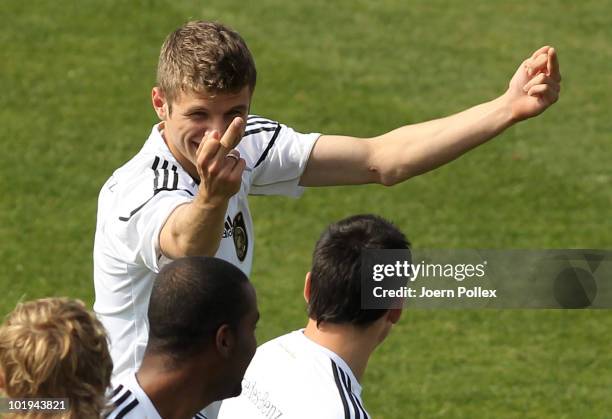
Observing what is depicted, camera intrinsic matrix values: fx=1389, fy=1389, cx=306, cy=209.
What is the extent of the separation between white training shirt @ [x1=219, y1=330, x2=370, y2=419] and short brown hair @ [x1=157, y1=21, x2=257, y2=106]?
3.55 ft

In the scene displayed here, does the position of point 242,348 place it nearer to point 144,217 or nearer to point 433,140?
point 144,217

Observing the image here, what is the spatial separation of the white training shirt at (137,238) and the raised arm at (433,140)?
0.47m

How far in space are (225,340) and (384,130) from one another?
8645 mm

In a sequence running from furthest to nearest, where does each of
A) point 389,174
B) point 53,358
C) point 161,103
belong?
point 389,174
point 161,103
point 53,358

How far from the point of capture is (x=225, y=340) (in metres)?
4.62

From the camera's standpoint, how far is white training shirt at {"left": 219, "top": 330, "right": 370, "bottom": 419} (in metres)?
5.32

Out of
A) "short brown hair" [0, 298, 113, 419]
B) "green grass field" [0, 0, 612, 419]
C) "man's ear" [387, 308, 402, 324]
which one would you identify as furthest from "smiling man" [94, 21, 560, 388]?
"green grass field" [0, 0, 612, 419]

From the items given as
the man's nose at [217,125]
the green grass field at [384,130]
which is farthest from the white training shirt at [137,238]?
the green grass field at [384,130]

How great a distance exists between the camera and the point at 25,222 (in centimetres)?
1183

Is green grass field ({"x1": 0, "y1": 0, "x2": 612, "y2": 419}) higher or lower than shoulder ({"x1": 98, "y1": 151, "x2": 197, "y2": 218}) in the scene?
higher

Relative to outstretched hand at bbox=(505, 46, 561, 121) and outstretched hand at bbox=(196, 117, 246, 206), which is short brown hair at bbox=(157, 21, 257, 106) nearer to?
outstretched hand at bbox=(196, 117, 246, 206)

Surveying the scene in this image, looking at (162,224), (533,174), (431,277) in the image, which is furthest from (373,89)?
(162,224)

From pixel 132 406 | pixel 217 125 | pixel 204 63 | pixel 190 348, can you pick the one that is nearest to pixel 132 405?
pixel 132 406

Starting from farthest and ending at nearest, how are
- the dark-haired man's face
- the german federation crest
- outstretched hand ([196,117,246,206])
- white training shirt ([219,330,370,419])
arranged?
the german federation crest, white training shirt ([219,330,370,419]), outstretched hand ([196,117,246,206]), the dark-haired man's face
